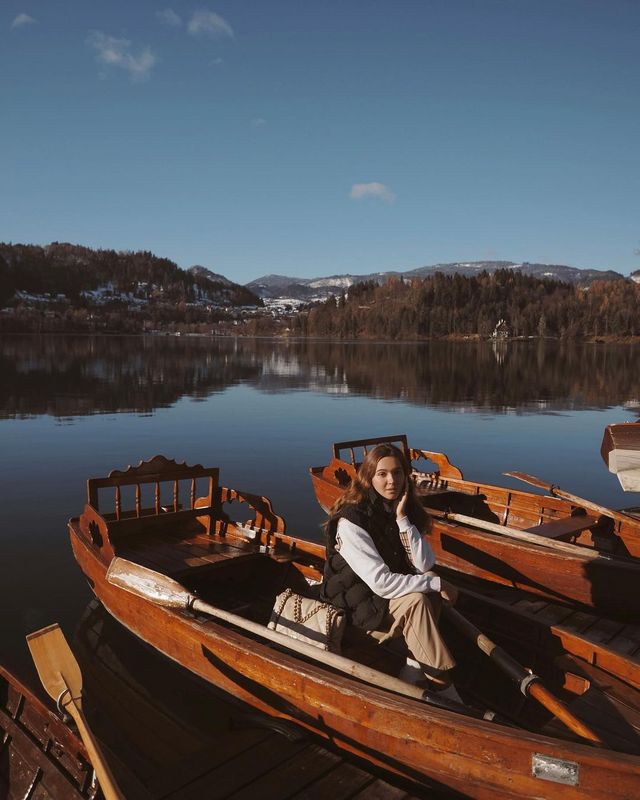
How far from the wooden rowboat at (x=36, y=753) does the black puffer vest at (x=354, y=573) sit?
265cm

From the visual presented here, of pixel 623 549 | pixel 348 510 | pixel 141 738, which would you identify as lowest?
pixel 141 738

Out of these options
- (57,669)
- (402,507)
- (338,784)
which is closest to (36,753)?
(57,669)

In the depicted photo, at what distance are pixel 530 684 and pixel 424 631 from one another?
38.9 inches

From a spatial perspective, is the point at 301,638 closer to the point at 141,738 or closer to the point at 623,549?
the point at 141,738

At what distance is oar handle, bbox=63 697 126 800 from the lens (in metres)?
4.33

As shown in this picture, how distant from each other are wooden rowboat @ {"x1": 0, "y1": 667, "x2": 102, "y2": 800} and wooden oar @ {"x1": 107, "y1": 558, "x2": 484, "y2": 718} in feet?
6.15

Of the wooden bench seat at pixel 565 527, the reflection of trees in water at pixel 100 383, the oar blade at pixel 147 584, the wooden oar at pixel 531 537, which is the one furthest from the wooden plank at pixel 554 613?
the reflection of trees in water at pixel 100 383

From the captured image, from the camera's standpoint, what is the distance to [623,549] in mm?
10727

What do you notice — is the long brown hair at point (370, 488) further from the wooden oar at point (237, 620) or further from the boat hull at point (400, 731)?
the boat hull at point (400, 731)

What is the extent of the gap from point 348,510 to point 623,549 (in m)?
7.12

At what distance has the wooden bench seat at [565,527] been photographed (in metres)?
10.3

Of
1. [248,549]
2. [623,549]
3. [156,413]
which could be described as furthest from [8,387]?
[623,549]

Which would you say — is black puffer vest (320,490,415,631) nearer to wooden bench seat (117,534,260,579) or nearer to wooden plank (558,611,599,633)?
wooden plank (558,611,599,633)

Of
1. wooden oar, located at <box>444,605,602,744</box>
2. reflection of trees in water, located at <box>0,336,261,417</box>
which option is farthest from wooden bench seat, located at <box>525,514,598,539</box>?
reflection of trees in water, located at <box>0,336,261,417</box>
